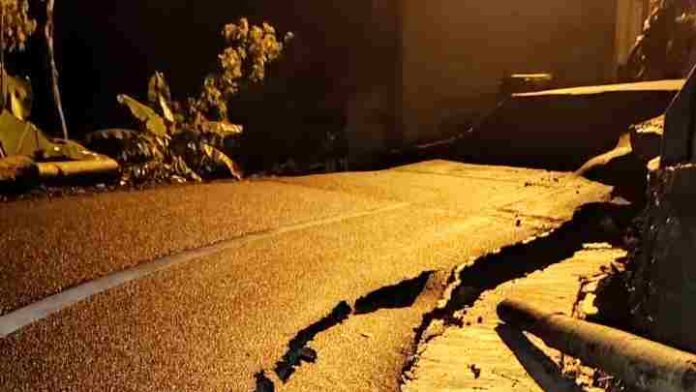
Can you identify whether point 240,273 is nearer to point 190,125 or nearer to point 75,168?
point 75,168

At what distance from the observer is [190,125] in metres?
9.77

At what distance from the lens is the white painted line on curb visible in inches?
147

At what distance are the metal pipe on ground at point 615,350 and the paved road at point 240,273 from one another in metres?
0.66

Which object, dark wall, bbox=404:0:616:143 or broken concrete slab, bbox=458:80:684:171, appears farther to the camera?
dark wall, bbox=404:0:616:143

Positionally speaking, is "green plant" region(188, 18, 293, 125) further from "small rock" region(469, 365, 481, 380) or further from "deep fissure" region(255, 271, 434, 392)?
"small rock" region(469, 365, 481, 380)

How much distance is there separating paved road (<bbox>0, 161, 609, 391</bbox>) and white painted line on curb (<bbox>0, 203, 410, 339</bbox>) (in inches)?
1.0

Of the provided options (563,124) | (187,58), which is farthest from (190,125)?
(563,124)

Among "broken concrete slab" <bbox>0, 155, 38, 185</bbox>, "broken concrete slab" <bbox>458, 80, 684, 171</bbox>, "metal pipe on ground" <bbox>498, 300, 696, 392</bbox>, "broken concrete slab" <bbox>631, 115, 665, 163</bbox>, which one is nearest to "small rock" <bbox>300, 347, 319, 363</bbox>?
"metal pipe on ground" <bbox>498, 300, 696, 392</bbox>

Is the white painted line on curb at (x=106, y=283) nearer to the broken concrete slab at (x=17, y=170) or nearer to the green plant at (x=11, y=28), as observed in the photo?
the broken concrete slab at (x=17, y=170)

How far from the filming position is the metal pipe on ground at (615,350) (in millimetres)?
2719

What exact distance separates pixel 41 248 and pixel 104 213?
1.23 metres

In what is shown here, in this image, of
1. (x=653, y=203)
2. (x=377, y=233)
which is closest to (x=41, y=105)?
(x=377, y=233)

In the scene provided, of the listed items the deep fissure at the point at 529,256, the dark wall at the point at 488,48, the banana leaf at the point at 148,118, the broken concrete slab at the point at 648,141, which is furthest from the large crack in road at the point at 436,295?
the dark wall at the point at 488,48

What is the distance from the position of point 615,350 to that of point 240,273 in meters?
2.41
